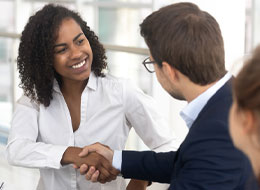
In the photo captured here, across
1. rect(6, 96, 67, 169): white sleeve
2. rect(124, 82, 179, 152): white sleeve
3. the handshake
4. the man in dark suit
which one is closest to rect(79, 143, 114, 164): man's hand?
the handshake

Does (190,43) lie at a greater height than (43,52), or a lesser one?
greater

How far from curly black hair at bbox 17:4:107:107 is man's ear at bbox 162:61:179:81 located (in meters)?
0.63

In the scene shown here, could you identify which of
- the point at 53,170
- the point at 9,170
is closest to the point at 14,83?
the point at 9,170

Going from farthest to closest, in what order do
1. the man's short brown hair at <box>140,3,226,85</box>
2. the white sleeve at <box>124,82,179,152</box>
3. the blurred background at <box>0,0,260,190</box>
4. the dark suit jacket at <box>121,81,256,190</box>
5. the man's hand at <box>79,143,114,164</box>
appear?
the blurred background at <box>0,0,260,190</box>, the white sleeve at <box>124,82,179,152</box>, the man's hand at <box>79,143,114,164</box>, the man's short brown hair at <box>140,3,226,85</box>, the dark suit jacket at <box>121,81,256,190</box>

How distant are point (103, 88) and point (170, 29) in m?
0.70

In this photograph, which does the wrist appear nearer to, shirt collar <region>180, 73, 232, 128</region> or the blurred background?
the blurred background

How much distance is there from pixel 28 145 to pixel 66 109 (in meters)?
0.22

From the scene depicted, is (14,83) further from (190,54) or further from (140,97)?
(190,54)

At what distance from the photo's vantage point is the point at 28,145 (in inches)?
83.1

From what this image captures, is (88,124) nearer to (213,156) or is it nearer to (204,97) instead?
(204,97)

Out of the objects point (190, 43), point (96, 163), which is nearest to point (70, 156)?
point (96, 163)

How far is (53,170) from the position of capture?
7.19 ft

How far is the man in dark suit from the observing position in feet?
4.65

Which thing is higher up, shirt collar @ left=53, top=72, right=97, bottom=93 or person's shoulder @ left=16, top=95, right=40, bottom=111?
shirt collar @ left=53, top=72, right=97, bottom=93
